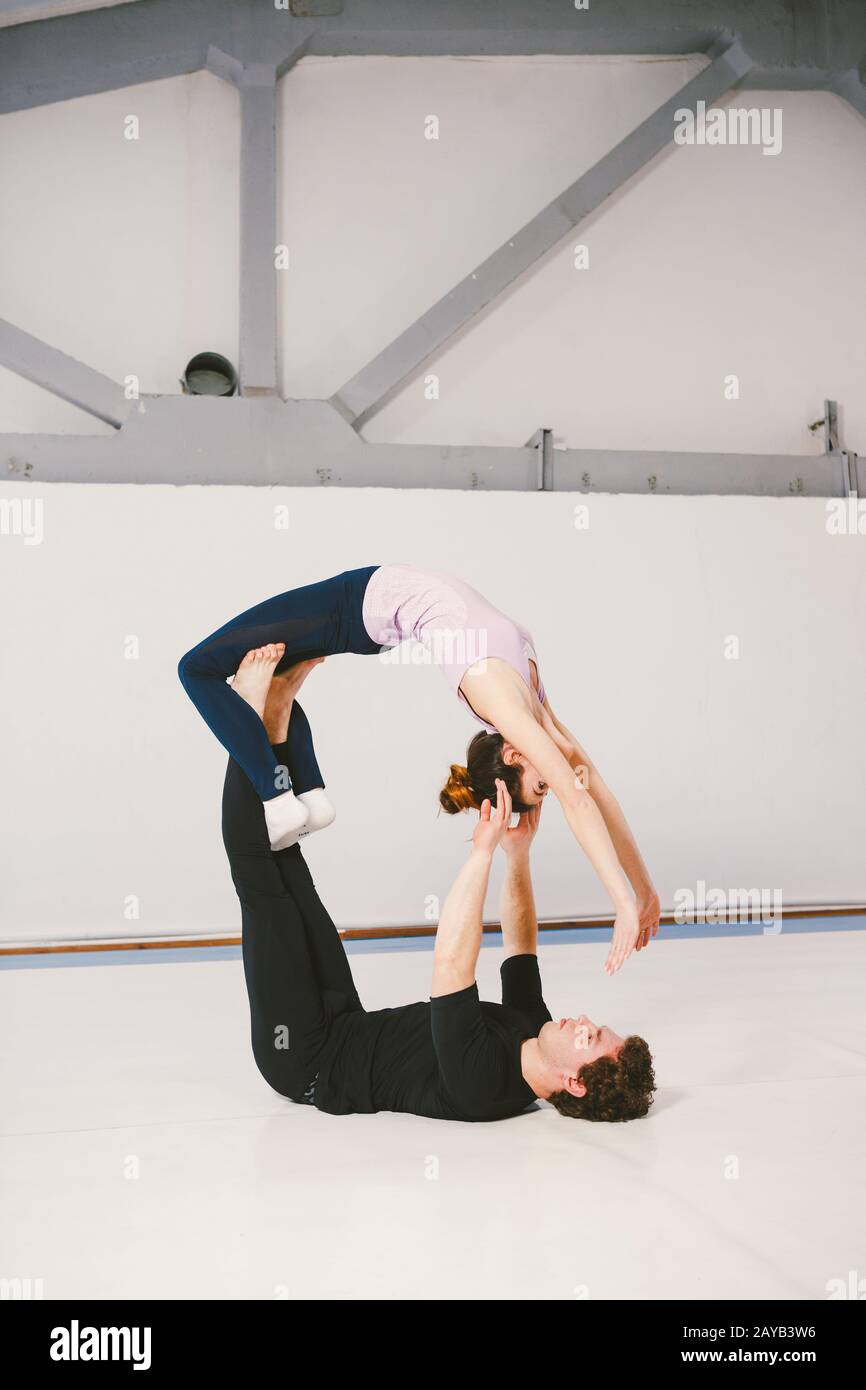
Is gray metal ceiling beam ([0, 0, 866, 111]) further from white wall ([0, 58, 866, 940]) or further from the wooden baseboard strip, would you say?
the wooden baseboard strip

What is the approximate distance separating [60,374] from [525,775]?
11.3 ft

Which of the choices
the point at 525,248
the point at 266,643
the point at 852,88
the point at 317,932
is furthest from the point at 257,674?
the point at 852,88

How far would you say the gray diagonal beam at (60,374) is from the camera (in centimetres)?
509

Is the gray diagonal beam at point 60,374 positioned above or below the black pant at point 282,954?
above


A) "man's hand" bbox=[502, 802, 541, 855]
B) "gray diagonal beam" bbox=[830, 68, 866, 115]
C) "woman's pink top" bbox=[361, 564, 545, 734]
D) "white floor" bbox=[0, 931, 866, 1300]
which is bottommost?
"white floor" bbox=[0, 931, 866, 1300]

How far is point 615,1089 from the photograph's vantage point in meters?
2.35

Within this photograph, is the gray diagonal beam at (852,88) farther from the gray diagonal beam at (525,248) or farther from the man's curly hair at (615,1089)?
the man's curly hair at (615,1089)

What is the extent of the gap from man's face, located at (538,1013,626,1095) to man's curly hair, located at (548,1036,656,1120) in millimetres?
16

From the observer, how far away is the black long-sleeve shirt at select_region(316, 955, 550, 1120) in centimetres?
234

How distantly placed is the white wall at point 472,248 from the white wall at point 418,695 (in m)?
0.57

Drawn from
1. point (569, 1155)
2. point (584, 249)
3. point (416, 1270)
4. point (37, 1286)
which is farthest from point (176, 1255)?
point (584, 249)

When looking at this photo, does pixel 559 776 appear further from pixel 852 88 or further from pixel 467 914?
pixel 852 88

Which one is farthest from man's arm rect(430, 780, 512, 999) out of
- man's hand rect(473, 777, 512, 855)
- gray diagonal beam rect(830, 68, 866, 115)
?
gray diagonal beam rect(830, 68, 866, 115)

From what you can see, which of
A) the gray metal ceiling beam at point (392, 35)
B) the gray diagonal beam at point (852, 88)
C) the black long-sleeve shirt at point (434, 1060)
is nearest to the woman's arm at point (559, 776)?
the black long-sleeve shirt at point (434, 1060)
